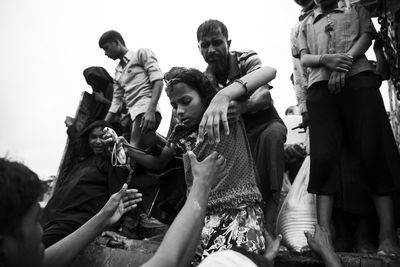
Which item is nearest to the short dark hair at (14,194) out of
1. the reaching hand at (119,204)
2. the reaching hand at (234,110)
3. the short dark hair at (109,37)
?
the reaching hand at (119,204)

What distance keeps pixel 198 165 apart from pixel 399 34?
1.84 metres

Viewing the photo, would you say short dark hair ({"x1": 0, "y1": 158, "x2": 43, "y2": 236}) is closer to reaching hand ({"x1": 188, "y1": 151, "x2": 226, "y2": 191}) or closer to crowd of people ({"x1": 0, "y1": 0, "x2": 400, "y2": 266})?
crowd of people ({"x1": 0, "y1": 0, "x2": 400, "y2": 266})

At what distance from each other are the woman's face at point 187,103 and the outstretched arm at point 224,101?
0.25m

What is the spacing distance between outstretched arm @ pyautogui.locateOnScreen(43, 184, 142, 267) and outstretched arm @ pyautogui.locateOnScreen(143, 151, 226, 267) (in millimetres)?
568

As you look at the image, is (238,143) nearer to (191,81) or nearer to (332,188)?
(191,81)

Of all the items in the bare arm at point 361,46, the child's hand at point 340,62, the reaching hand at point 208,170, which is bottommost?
the reaching hand at point 208,170

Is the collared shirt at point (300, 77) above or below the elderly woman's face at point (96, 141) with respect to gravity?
above

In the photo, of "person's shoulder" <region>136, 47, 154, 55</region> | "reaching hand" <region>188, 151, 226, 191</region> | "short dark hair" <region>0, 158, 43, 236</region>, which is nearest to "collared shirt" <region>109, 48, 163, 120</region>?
"person's shoulder" <region>136, 47, 154, 55</region>

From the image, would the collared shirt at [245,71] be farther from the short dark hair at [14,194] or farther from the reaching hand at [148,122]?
the short dark hair at [14,194]

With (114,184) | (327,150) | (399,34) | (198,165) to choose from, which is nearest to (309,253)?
(327,150)

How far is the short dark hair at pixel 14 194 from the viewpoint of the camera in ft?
3.93

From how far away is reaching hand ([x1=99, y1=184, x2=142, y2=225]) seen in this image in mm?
2076

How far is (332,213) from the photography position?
283 cm

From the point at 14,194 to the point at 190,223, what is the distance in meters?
0.59
